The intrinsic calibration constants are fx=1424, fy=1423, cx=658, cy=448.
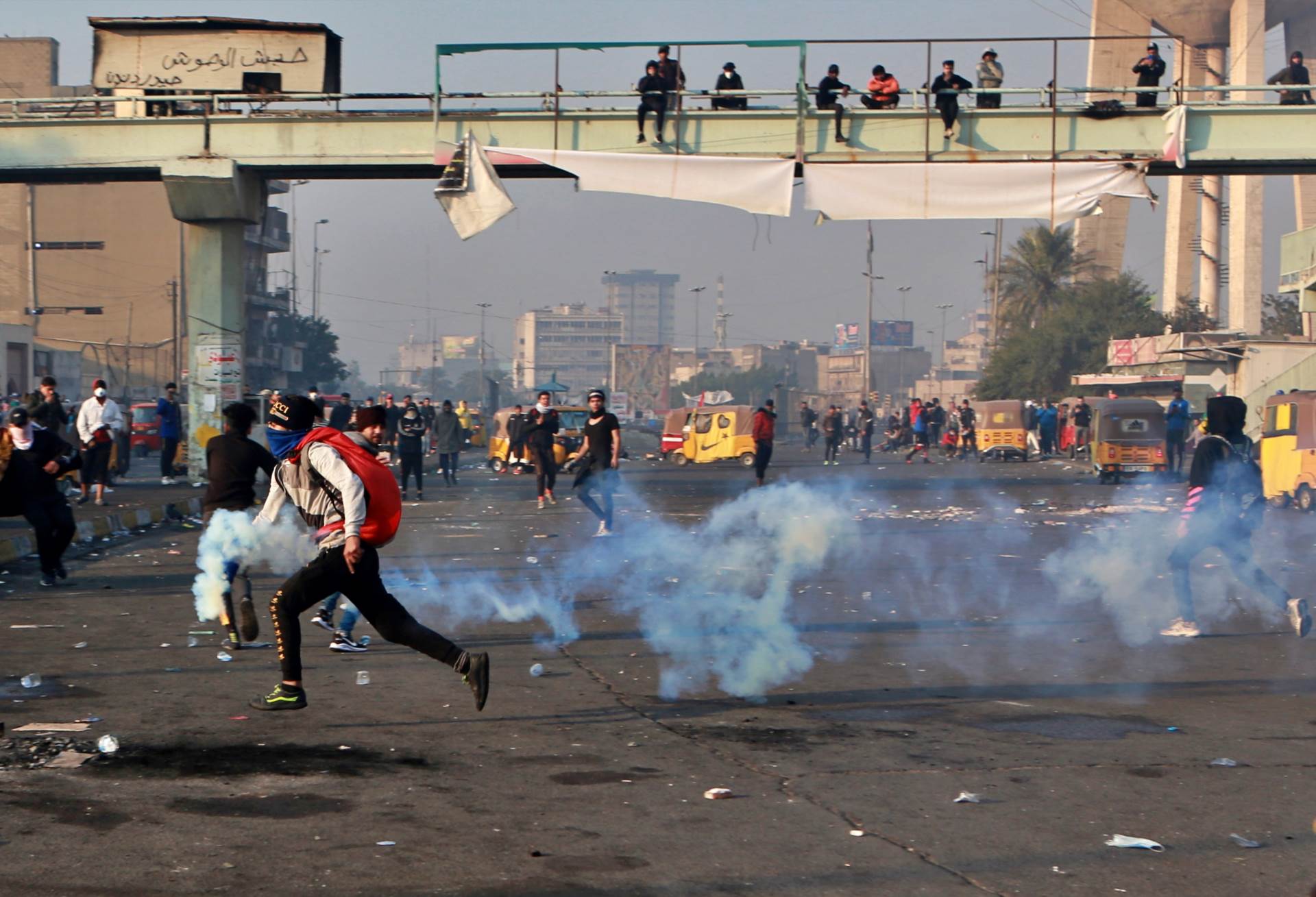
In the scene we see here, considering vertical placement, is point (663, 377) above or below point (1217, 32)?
below

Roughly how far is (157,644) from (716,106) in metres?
16.6

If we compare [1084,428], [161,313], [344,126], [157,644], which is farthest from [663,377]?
[157,644]

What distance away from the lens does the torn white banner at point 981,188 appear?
21484 millimetres

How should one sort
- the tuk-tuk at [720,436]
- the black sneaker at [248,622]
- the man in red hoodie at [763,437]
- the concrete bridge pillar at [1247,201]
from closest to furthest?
1. the black sneaker at [248,622]
2. the man in red hoodie at [763,437]
3. the tuk-tuk at [720,436]
4. the concrete bridge pillar at [1247,201]

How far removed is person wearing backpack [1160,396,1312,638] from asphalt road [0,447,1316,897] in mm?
328

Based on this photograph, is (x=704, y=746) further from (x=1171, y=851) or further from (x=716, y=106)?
(x=716, y=106)

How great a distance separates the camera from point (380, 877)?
4.47 metres

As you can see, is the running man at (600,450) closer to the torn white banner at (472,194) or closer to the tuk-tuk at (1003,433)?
the torn white banner at (472,194)

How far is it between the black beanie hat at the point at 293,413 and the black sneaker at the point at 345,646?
1.94m

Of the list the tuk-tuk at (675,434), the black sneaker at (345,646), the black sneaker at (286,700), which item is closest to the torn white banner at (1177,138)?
the black sneaker at (345,646)

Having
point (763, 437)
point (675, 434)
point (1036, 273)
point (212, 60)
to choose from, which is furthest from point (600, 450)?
point (1036, 273)

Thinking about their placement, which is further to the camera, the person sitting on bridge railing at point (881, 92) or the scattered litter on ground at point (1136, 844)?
the person sitting on bridge railing at point (881, 92)

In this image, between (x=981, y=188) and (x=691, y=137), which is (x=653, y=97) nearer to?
(x=691, y=137)

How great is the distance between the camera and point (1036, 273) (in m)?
76.3
